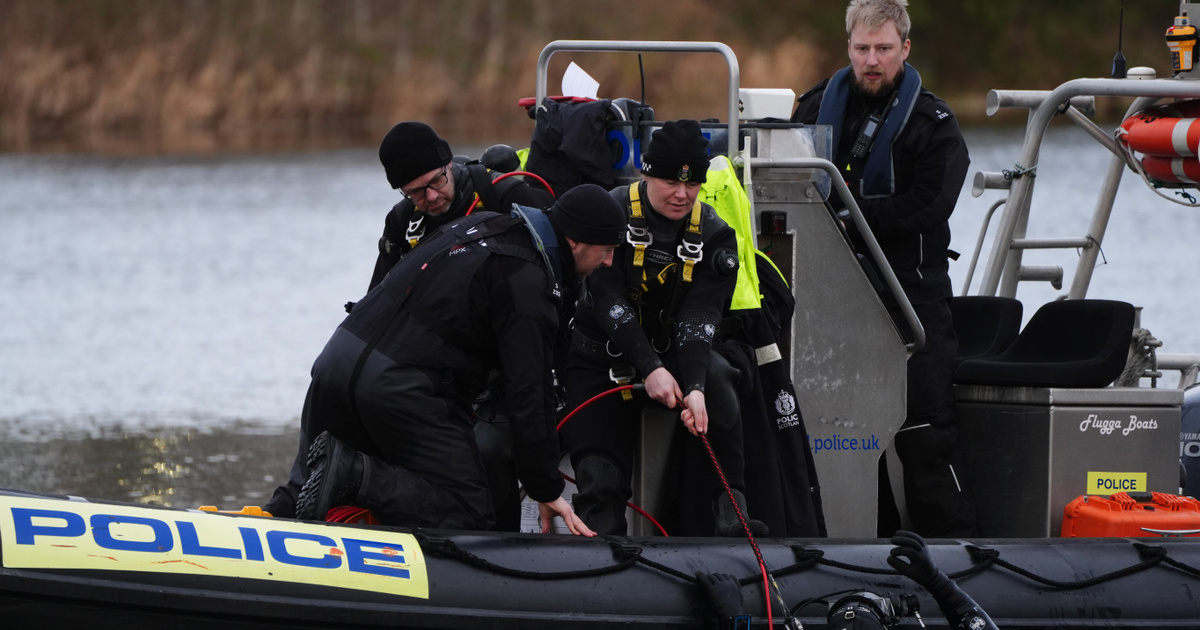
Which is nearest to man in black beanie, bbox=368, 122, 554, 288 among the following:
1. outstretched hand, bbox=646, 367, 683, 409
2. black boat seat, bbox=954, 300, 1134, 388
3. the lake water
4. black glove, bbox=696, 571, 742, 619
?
outstretched hand, bbox=646, 367, 683, 409

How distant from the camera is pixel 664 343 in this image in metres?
3.88

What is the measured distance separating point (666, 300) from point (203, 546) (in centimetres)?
130

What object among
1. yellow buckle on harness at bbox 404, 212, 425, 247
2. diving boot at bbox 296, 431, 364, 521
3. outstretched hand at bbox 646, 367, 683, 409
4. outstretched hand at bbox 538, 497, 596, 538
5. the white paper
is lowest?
outstretched hand at bbox 538, 497, 596, 538

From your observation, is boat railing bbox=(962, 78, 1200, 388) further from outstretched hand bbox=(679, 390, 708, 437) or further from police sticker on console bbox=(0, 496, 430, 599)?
police sticker on console bbox=(0, 496, 430, 599)

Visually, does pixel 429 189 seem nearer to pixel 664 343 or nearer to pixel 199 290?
pixel 664 343

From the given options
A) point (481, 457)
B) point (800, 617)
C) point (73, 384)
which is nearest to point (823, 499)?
point (800, 617)

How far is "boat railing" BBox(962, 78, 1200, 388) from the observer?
4270 millimetres

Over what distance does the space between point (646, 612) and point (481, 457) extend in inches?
22.8

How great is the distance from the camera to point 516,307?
11.0 feet

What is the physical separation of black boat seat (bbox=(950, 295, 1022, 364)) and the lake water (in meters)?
3.54

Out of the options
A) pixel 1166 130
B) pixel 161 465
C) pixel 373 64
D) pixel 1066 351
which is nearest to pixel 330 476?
pixel 1066 351

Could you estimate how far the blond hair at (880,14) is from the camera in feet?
14.0

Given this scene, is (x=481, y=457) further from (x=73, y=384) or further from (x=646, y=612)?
(x=73, y=384)

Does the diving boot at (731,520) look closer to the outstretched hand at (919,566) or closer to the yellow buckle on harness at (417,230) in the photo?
the outstretched hand at (919,566)
